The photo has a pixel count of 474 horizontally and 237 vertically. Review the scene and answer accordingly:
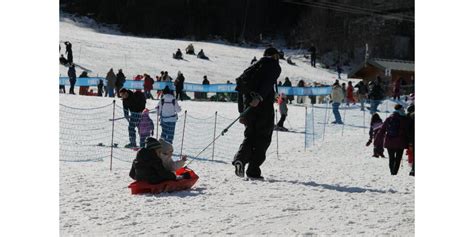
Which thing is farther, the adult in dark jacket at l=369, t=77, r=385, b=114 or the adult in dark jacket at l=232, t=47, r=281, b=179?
the adult in dark jacket at l=369, t=77, r=385, b=114

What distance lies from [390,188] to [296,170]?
2.34m

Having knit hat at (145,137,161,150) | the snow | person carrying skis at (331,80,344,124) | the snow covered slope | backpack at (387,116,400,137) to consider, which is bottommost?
the snow

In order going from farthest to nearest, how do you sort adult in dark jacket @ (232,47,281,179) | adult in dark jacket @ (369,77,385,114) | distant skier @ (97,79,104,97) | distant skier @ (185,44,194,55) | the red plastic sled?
1. distant skier @ (185,44,194,55)
2. distant skier @ (97,79,104,97)
3. adult in dark jacket @ (369,77,385,114)
4. adult in dark jacket @ (232,47,281,179)
5. the red plastic sled

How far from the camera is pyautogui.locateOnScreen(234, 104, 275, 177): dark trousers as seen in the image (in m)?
8.12

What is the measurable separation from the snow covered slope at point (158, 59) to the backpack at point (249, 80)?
69.7ft

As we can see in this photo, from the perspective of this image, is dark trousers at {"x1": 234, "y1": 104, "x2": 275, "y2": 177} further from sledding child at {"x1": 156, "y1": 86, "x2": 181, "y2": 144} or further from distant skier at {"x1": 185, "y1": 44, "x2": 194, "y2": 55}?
distant skier at {"x1": 185, "y1": 44, "x2": 194, "y2": 55}

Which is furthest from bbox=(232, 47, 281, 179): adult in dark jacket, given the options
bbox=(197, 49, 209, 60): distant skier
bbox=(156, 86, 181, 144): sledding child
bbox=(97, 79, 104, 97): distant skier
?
bbox=(197, 49, 209, 60): distant skier

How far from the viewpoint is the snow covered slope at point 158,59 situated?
3456 cm

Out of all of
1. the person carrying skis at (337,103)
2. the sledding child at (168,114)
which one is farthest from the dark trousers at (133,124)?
the person carrying skis at (337,103)

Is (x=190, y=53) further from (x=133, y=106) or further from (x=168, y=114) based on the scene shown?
(x=168, y=114)

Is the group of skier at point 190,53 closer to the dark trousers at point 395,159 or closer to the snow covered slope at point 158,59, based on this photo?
the snow covered slope at point 158,59

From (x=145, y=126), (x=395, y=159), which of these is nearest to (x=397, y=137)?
(x=395, y=159)

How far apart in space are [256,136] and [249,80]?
0.62 meters

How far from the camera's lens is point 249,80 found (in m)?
8.10
